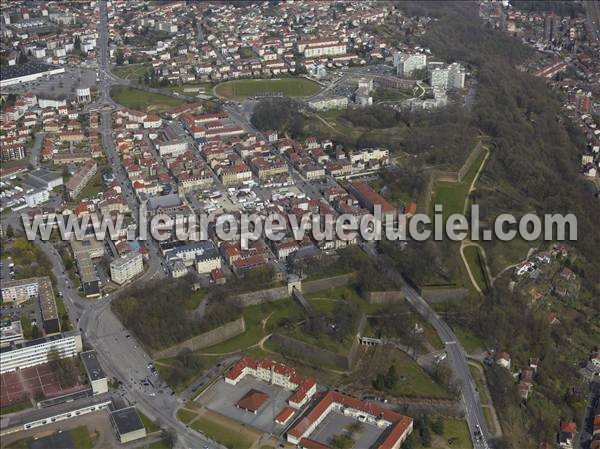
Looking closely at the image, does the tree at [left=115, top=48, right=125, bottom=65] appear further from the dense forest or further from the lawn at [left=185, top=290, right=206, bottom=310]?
the lawn at [left=185, top=290, right=206, bottom=310]

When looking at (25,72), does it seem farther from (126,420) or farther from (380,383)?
(380,383)

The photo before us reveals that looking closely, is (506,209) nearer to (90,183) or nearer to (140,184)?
(140,184)

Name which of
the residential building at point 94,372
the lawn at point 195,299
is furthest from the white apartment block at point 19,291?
the lawn at point 195,299

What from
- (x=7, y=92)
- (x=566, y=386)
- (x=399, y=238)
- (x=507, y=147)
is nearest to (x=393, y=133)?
(x=507, y=147)

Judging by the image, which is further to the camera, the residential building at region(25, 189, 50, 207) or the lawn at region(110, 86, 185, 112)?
the lawn at region(110, 86, 185, 112)

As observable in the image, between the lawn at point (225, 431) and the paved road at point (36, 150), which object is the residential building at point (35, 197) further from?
the lawn at point (225, 431)

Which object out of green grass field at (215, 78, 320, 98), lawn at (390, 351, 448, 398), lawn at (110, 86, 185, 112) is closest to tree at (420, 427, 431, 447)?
lawn at (390, 351, 448, 398)
